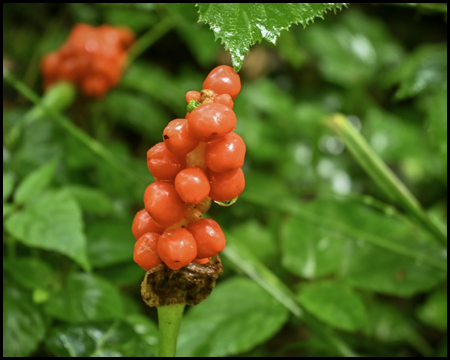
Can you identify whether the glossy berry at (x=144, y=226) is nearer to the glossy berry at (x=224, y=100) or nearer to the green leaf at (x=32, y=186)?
the glossy berry at (x=224, y=100)

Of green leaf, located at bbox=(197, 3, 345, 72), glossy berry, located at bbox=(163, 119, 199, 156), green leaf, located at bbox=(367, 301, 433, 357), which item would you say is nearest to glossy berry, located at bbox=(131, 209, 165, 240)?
glossy berry, located at bbox=(163, 119, 199, 156)

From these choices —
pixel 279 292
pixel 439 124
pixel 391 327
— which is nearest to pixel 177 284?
pixel 279 292

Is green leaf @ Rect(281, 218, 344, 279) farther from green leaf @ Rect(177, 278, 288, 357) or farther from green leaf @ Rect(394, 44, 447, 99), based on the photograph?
green leaf @ Rect(394, 44, 447, 99)

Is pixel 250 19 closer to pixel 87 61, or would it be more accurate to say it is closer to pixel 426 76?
pixel 426 76

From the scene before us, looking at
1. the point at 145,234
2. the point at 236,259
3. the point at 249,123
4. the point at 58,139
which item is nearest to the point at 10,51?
the point at 58,139

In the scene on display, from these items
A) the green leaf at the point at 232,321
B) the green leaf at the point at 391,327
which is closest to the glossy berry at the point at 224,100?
the green leaf at the point at 232,321

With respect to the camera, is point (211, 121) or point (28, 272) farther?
point (28, 272)

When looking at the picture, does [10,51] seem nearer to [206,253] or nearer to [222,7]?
[222,7]
